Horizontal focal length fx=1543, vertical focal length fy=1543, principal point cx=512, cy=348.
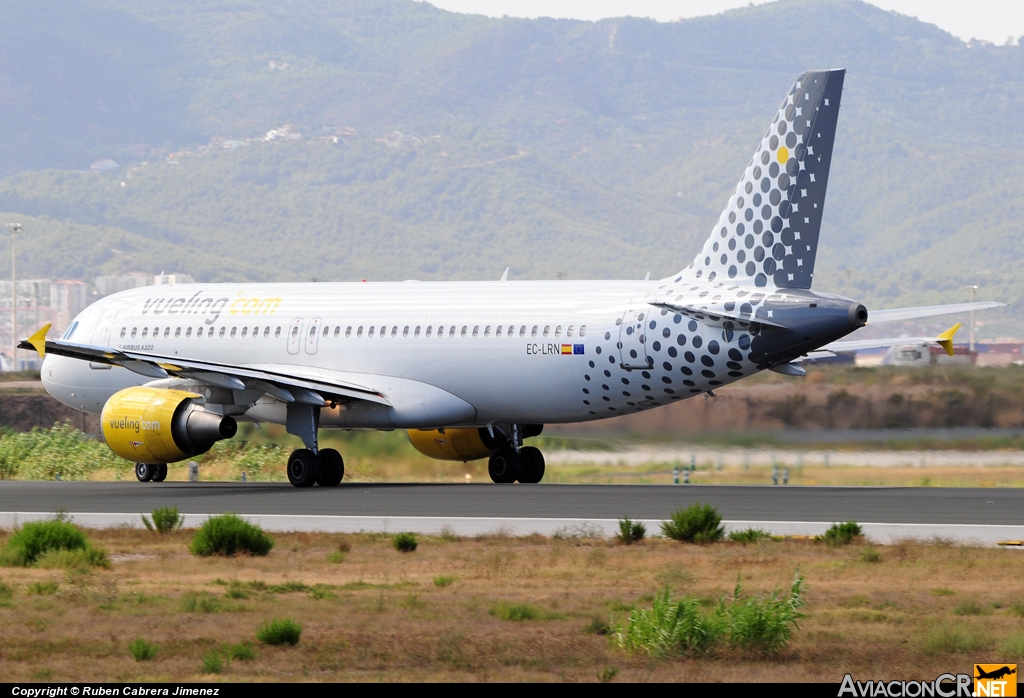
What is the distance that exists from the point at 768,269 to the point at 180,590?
15174 millimetres

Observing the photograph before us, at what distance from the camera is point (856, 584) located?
17.3m

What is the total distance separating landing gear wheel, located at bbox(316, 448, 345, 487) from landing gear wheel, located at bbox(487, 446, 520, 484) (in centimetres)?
362

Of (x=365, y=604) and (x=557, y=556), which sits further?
(x=557, y=556)

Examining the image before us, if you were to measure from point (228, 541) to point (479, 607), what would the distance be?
5.93 metres

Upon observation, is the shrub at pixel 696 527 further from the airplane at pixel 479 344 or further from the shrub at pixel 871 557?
the airplane at pixel 479 344

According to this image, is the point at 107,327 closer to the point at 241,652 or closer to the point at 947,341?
the point at 947,341

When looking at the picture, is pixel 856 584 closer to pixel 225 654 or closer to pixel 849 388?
pixel 225 654

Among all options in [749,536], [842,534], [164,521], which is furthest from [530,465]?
[842,534]

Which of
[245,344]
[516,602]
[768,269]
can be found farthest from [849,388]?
[516,602]

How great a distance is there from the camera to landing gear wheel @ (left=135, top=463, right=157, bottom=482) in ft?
119

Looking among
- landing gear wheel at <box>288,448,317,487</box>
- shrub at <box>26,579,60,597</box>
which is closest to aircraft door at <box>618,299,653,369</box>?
landing gear wheel at <box>288,448,317,487</box>

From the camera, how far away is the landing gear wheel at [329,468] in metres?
33.3

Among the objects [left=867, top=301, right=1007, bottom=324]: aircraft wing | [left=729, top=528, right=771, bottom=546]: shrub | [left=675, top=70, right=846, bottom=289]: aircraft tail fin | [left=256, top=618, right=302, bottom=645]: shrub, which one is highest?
[left=675, top=70, right=846, bottom=289]: aircraft tail fin

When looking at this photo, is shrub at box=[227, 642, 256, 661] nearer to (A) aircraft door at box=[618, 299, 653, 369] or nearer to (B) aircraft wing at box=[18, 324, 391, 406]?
(B) aircraft wing at box=[18, 324, 391, 406]
